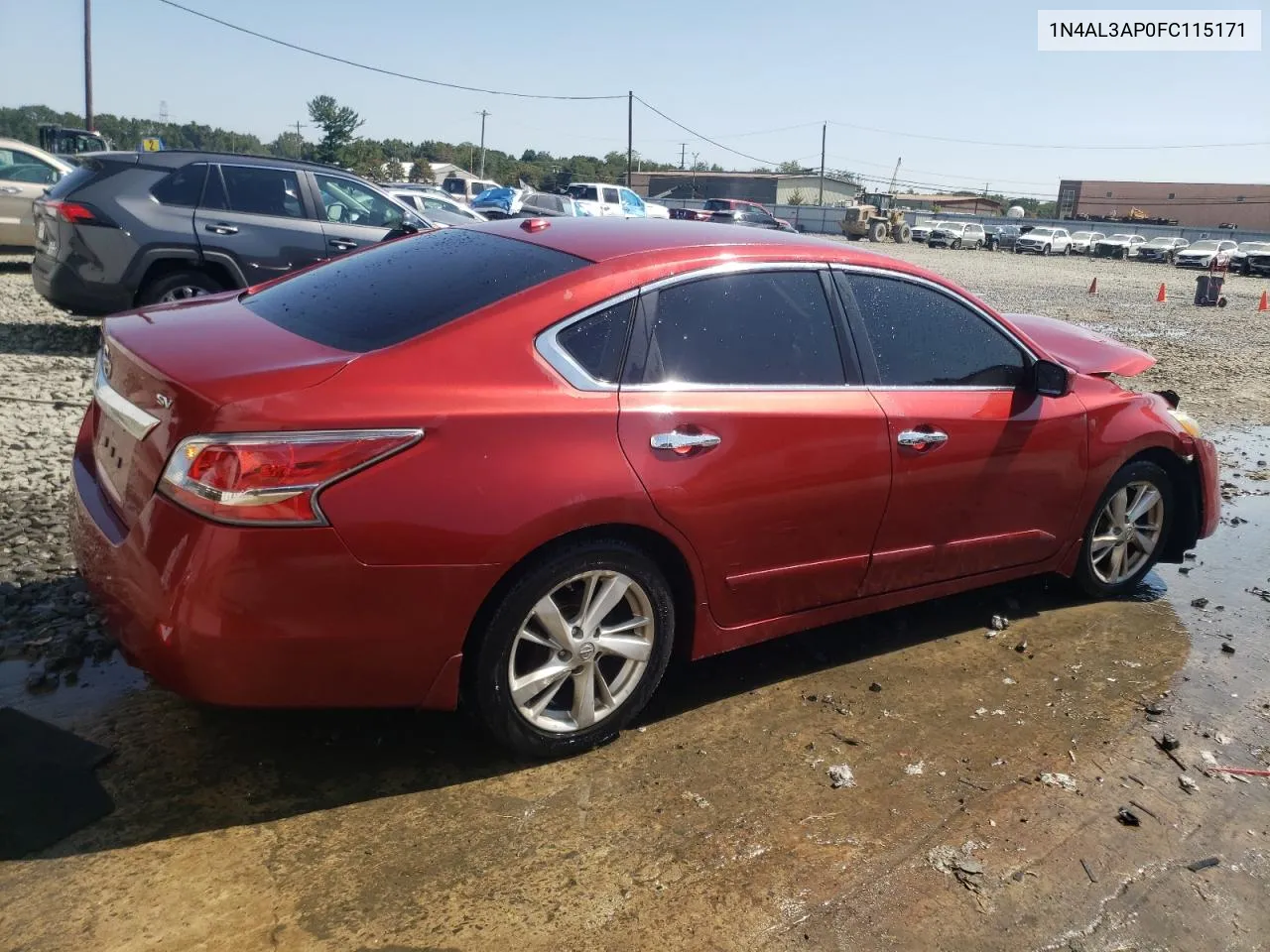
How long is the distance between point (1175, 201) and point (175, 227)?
102933 mm

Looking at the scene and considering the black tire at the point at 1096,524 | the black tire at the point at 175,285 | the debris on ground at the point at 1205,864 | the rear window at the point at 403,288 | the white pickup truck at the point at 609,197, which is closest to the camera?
the debris on ground at the point at 1205,864

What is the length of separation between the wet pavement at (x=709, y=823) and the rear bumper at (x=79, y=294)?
552cm

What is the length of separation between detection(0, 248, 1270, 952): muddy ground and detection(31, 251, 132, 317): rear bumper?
4.23 meters

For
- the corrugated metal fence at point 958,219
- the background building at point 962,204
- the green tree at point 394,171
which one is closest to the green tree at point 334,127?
the green tree at point 394,171

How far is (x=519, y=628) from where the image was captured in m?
3.05

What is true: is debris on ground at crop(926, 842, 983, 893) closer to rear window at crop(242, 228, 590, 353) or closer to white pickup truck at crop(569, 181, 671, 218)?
rear window at crop(242, 228, 590, 353)

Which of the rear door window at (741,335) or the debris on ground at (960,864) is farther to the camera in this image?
the rear door window at (741,335)

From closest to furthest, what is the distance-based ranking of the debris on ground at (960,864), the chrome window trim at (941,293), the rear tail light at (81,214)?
the debris on ground at (960,864) → the chrome window trim at (941,293) → the rear tail light at (81,214)

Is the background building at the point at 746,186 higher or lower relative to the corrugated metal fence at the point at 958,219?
higher

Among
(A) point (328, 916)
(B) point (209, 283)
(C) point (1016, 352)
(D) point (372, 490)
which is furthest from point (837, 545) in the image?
(B) point (209, 283)

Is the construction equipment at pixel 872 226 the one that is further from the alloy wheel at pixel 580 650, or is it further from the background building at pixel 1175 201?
the alloy wheel at pixel 580 650

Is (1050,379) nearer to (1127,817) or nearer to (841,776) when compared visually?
(1127,817)

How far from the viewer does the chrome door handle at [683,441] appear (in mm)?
3223

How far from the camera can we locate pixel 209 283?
28.7ft
